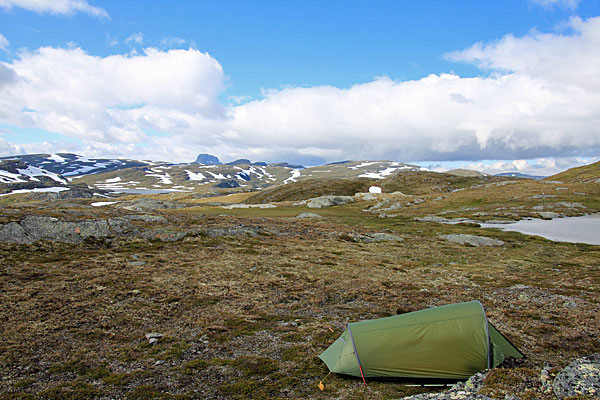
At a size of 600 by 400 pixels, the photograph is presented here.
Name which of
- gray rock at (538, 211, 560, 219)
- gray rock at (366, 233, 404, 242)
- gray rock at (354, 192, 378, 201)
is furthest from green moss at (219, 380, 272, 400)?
gray rock at (354, 192, 378, 201)

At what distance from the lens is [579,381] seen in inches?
378

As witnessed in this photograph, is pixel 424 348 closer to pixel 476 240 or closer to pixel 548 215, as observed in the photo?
pixel 476 240

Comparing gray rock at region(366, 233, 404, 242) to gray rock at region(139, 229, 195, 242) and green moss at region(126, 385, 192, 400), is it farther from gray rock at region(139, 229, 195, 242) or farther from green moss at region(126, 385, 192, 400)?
green moss at region(126, 385, 192, 400)

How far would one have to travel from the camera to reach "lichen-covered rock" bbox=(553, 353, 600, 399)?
930cm

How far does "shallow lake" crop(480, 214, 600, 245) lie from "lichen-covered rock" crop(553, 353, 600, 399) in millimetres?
60311

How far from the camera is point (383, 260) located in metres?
39.1

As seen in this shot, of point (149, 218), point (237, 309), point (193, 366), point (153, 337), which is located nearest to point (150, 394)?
point (193, 366)

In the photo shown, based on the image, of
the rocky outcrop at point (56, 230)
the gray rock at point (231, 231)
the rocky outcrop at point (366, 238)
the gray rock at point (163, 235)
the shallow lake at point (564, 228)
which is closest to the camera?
the rocky outcrop at point (56, 230)

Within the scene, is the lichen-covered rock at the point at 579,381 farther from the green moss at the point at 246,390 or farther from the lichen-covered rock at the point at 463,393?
the green moss at the point at 246,390

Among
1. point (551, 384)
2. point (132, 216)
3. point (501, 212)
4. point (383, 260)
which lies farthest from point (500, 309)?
point (501, 212)

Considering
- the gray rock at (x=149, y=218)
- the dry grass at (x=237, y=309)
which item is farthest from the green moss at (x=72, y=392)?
the gray rock at (x=149, y=218)

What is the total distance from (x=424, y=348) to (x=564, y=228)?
7743 centimetres

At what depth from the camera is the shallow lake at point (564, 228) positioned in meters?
59.2

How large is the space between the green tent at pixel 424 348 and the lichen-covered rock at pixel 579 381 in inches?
139
